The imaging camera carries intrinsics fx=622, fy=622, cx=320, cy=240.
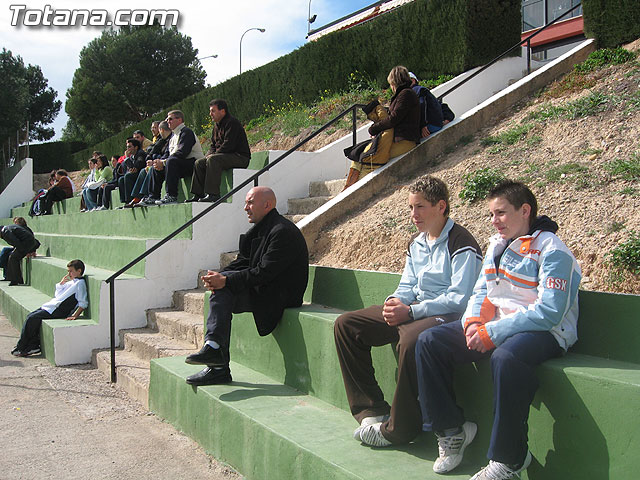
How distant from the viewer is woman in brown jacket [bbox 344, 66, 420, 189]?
6.87 meters

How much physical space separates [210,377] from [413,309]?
1778 millimetres

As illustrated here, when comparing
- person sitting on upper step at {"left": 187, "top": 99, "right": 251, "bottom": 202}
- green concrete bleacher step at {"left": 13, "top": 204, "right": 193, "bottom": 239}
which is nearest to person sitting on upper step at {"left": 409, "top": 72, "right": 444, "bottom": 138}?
person sitting on upper step at {"left": 187, "top": 99, "right": 251, "bottom": 202}

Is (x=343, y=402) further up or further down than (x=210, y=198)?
further down

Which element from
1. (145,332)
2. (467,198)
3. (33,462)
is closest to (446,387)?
(33,462)

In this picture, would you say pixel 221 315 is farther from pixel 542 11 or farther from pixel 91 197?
pixel 542 11

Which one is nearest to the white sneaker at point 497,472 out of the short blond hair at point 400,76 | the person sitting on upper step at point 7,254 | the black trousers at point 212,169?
the short blond hair at point 400,76

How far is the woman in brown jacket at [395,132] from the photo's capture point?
6.87 m

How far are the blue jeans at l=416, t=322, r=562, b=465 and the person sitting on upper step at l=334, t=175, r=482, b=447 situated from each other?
20 cm

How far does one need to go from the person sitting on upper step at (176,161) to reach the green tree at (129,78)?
105 ft

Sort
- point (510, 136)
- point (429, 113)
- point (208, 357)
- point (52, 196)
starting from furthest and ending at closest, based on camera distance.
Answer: point (52, 196), point (429, 113), point (510, 136), point (208, 357)

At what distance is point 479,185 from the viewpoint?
18.7 feet

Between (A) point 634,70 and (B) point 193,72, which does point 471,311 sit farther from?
(B) point 193,72

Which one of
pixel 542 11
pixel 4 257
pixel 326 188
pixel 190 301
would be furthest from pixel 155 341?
pixel 542 11

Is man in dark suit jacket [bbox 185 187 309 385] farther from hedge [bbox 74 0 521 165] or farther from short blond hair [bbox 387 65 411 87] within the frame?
hedge [bbox 74 0 521 165]
